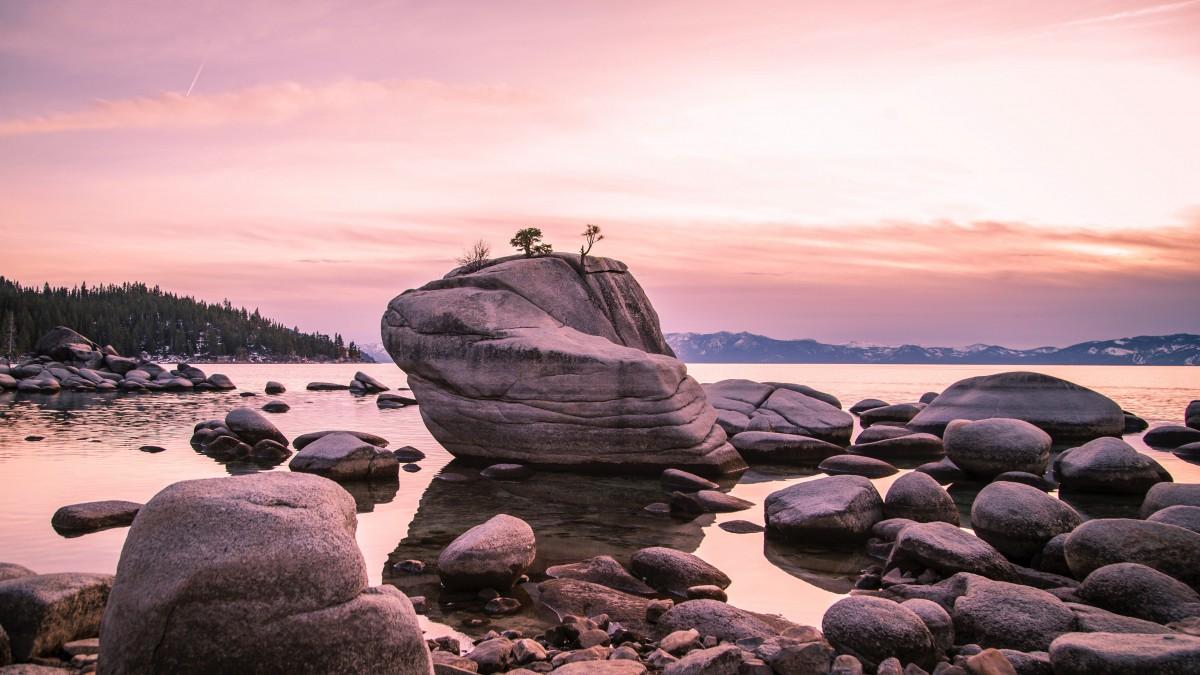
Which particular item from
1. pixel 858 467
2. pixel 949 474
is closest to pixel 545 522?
pixel 858 467

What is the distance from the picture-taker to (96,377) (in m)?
62.0

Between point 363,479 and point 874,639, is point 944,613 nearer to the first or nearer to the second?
point 874,639

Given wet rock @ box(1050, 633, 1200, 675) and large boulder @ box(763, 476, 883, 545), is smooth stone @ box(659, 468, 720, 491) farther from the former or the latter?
wet rock @ box(1050, 633, 1200, 675)

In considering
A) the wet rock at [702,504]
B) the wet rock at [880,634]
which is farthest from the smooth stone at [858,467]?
the wet rock at [880,634]

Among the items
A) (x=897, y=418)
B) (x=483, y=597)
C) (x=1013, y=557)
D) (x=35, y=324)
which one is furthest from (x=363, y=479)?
(x=35, y=324)

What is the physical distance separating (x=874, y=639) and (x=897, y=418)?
30.2 metres

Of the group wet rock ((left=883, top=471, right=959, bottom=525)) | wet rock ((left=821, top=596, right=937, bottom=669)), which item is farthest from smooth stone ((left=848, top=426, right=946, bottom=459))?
wet rock ((left=821, top=596, right=937, bottom=669))

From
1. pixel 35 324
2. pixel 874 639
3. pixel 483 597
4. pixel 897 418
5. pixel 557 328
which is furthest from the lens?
pixel 35 324

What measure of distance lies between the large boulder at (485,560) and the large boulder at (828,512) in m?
5.13

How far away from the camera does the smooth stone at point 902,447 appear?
25922 millimetres

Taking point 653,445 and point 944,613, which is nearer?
point 944,613

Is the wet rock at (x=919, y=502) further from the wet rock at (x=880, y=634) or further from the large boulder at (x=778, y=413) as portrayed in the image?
the large boulder at (x=778, y=413)

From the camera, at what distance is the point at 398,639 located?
5633 mm

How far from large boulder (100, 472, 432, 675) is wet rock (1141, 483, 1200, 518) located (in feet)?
43.3
